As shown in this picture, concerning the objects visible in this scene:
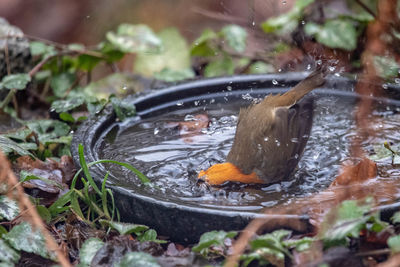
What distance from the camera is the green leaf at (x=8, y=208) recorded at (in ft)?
8.20

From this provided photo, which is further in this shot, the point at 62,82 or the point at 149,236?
the point at 62,82

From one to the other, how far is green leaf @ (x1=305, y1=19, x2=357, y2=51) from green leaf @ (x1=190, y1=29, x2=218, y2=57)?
2.69 ft

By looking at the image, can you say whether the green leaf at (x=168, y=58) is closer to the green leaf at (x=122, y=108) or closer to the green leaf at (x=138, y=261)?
the green leaf at (x=122, y=108)

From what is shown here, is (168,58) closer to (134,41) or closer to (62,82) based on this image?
(134,41)

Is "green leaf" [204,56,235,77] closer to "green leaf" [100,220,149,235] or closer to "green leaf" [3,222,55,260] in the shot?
"green leaf" [100,220,149,235]

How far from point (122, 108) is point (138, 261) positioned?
1.53m

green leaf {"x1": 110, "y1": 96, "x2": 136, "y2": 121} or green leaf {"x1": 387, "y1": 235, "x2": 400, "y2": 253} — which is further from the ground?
green leaf {"x1": 110, "y1": 96, "x2": 136, "y2": 121}

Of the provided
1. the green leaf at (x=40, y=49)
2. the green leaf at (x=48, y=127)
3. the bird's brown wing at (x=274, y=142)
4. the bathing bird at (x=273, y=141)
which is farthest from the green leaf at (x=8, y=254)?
the green leaf at (x=40, y=49)

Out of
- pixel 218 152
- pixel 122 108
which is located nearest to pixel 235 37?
pixel 122 108

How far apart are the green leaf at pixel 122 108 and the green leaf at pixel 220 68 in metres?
1.52

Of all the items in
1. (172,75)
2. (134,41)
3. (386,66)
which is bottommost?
(172,75)

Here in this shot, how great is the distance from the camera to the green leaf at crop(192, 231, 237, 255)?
80.9 inches

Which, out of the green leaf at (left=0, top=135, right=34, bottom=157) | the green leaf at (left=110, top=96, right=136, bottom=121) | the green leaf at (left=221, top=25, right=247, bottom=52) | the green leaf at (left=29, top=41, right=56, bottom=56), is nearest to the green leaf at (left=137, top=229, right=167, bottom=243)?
the green leaf at (left=0, top=135, right=34, bottom=157)

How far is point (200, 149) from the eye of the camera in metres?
3.12
